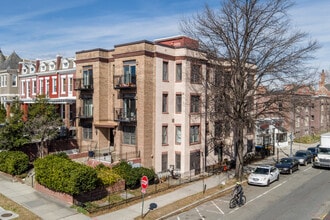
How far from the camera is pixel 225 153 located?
34.7 m

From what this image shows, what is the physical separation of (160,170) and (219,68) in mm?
10709

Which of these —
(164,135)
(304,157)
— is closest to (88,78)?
(164,135)

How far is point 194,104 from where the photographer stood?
101 ft

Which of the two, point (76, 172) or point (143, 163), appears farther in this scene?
point (143, 163)

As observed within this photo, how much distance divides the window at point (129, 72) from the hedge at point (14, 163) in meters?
11.0

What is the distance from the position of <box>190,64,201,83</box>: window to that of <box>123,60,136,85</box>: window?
17.9ft

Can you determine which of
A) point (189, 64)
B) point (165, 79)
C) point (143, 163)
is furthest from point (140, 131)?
point (189, 64)

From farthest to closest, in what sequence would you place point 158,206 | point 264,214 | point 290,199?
1. point 290,199
2. point 158,206
3. point 264,214

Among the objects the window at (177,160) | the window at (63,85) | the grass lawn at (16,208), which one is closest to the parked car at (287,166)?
the window at (177,160)

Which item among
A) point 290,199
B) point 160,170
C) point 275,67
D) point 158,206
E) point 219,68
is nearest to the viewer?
point 158,206

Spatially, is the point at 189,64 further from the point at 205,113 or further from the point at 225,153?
the point at 225,153

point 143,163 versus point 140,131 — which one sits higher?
point 140,131

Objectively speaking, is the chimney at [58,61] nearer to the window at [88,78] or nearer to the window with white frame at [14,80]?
the window at [88,78]

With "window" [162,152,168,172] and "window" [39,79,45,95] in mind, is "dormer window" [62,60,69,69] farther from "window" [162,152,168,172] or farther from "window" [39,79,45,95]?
"window" [162,152,168,172]
